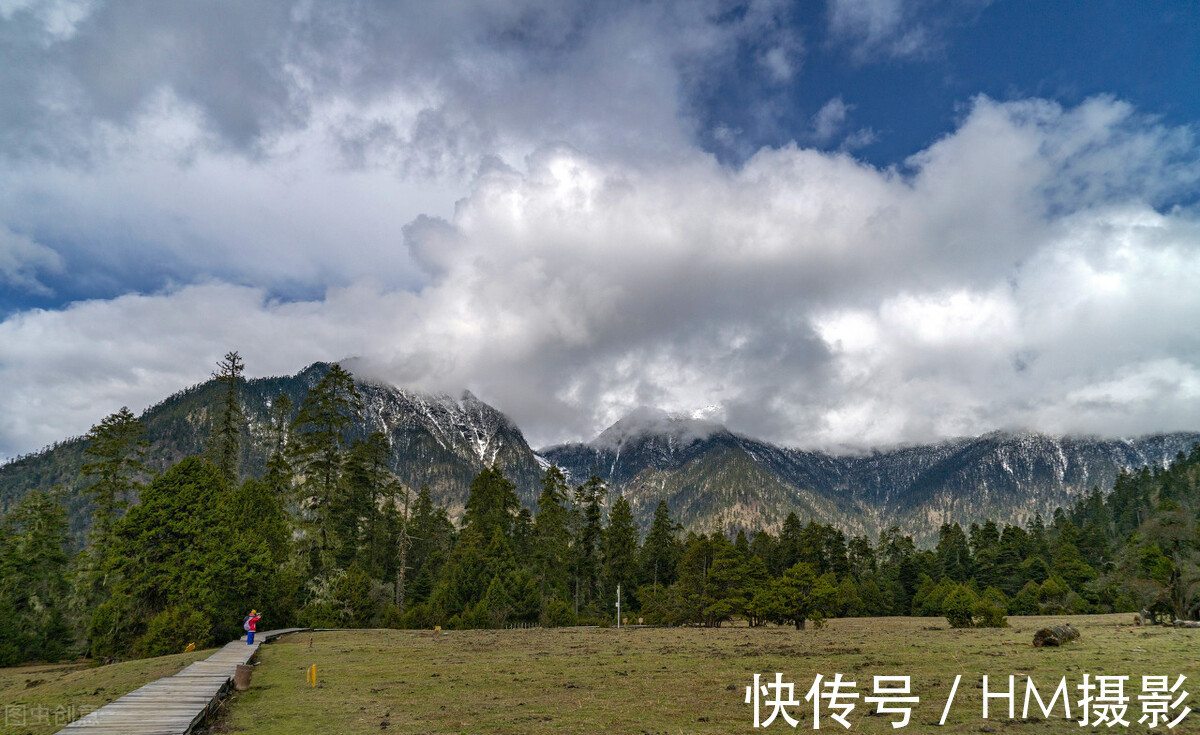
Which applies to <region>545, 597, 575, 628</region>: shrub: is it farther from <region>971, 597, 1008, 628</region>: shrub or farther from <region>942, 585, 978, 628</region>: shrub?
<region>971, 597, 1008, 628</region>: shrub

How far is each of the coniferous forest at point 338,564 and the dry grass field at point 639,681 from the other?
9638 mm

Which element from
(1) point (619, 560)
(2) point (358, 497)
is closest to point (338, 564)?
(2) point (358, 497)

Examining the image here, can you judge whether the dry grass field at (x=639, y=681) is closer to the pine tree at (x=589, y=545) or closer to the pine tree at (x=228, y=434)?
the pine tree at (x=228, y=434)

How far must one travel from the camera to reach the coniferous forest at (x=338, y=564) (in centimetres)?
3800

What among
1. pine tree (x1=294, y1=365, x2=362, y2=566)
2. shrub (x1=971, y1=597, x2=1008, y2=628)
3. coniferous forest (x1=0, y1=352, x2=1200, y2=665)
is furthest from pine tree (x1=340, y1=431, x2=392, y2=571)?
shrub (x1=971, y1=597, x2=1008, y2=628)

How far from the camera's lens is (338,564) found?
5969 centimetres

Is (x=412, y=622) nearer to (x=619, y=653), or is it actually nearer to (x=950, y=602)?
(x=619, y=653)

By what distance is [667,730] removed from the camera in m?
14.8

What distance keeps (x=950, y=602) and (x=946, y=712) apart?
48.7m

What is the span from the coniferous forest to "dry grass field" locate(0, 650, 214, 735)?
839 cm

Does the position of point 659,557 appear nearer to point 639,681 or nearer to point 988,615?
point 988,615

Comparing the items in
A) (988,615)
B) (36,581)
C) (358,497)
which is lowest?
(988,615)

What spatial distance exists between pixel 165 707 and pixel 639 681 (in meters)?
14.6

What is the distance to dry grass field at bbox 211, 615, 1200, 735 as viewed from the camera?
1570 centimetres
